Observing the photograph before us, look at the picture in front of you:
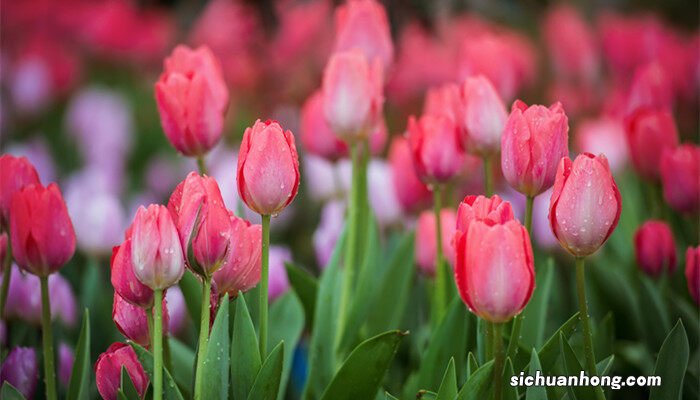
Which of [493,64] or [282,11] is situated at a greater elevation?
[282,11]

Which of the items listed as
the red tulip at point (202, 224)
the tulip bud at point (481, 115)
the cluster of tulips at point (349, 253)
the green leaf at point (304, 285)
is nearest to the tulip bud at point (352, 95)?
the cluster of tulips at point (349, 253)

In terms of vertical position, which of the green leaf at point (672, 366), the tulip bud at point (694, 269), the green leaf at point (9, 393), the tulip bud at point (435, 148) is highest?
the tulip bud at point (435, 148)

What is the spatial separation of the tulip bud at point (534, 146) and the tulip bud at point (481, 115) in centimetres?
14

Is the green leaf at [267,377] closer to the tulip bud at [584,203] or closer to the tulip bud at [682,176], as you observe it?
the tulip bud at [584,203]

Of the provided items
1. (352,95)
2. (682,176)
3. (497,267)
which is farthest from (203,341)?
(682,176)

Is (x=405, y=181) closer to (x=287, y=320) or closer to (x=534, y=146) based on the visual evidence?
(x=287, y=320)

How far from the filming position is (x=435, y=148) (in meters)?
1.00

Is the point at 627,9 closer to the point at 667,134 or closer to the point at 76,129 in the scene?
the point at 667,134

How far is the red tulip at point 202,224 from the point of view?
2.40ft

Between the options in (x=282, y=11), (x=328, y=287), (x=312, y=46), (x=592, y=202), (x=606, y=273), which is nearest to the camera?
(x=592, y=202)

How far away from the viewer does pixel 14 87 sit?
107 inches

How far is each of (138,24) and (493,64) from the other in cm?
196

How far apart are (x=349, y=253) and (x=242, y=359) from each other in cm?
28

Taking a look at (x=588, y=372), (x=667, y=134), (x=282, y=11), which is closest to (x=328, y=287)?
(x=588, y=372)
